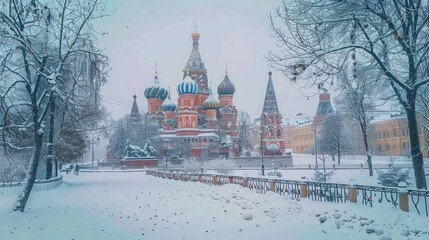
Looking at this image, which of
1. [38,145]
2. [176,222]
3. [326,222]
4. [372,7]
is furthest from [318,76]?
[38,145]

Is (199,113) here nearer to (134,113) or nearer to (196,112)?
(196,112)

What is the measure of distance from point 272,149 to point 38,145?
49.1 m

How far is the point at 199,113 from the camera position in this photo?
70625 mm

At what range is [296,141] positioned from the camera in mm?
101500

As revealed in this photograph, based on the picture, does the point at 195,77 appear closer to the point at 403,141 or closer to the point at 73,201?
the point at 403,141

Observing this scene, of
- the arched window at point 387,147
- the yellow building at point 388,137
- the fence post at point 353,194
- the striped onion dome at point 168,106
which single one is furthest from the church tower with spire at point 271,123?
the fence post at point 353,194

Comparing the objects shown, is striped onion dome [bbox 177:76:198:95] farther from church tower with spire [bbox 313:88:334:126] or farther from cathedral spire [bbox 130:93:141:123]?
church tower with spire [bbox 313:88:334:126]

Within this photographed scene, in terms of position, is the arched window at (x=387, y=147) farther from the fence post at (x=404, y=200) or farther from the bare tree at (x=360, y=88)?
the fence post at (x=404, y=200)

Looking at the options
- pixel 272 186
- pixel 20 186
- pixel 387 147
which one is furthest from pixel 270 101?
pixel 20 186

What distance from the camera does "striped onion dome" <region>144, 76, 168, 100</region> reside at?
7212cm

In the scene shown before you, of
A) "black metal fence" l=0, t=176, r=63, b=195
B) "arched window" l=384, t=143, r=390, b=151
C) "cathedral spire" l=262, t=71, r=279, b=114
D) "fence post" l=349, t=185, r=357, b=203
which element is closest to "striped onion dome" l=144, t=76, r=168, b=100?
"cathedral spire" l=262, t=71, r=279, b=114

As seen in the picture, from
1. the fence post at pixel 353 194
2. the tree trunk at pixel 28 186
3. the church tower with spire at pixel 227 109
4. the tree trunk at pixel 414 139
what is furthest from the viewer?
the church tower with spire at pixel 227 109

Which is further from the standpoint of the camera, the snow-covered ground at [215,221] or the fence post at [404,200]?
the fence post at [404,200]

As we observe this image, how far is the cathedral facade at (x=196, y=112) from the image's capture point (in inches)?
2409
